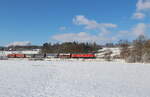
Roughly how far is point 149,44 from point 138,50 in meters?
4.10

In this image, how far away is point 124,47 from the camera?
78438 mm

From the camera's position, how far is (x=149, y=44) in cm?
6512

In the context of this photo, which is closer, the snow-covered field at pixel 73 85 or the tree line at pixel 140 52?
the snow-covered field at pixel 73 85

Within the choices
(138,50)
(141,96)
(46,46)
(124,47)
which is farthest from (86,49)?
(141,96)

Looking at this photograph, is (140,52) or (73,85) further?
(140,52)

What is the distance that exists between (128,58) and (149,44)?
27.8 ft

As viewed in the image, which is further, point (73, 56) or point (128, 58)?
point (73, 56)

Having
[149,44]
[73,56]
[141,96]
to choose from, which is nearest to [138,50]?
[149,44]

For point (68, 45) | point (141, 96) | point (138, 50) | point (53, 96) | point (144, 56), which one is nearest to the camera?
point (53, 96)

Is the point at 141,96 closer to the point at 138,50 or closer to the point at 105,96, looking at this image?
the point at 105,96

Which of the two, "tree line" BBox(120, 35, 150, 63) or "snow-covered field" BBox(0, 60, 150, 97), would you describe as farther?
"tree line" BBox(120, 35, 150, 63)

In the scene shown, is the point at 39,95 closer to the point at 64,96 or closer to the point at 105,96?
the point at 64,96

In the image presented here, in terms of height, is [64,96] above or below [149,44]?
below

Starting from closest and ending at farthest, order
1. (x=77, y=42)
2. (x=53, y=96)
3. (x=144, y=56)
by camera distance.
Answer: (x=53, y=96) → (x=144, y=56) → (x=77, y=42)
